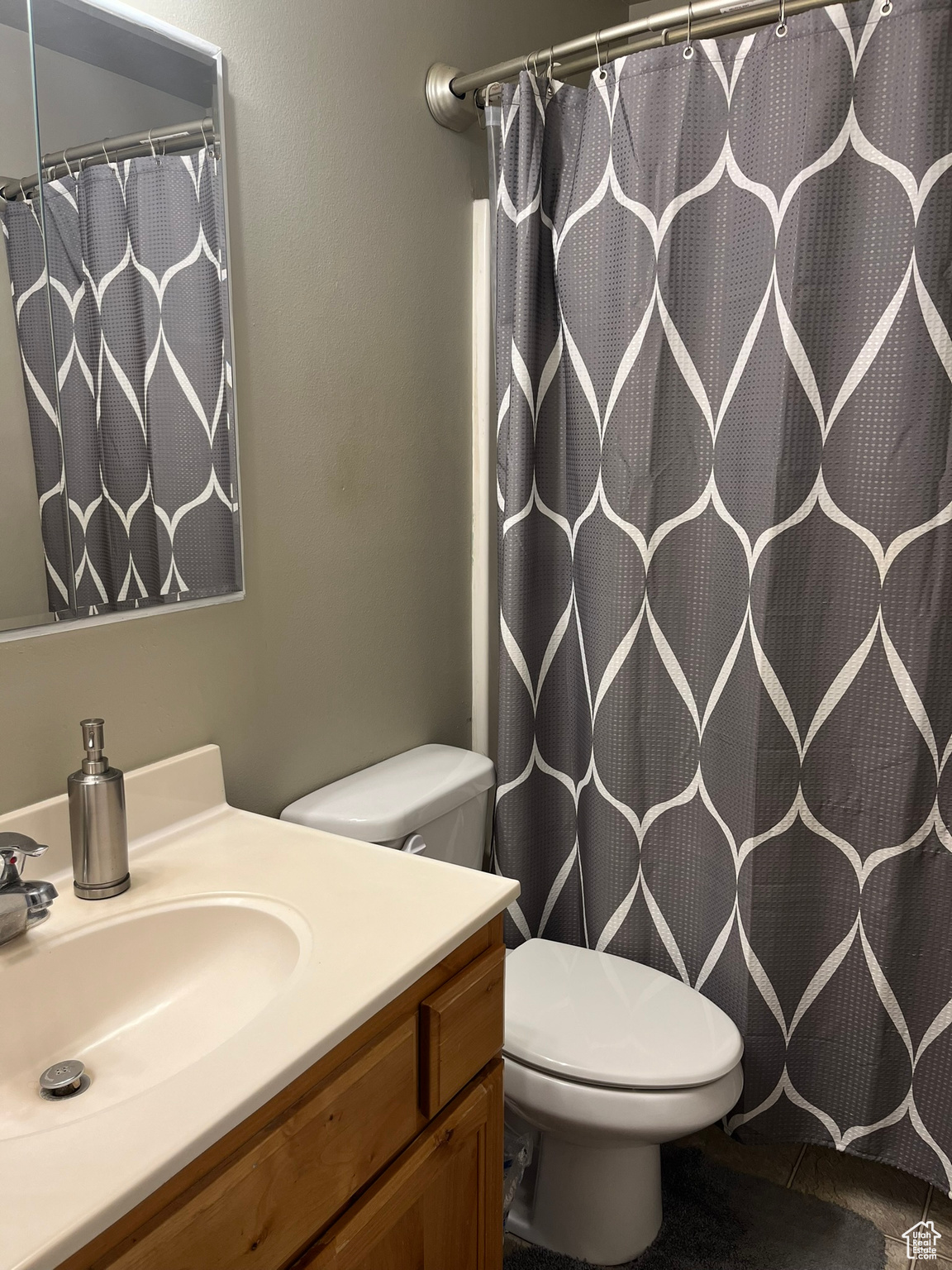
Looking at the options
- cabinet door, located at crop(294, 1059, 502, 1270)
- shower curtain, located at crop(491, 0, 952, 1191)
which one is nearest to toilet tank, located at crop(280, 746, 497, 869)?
shower curtain, located at crop(491, 0, 952, 1191)

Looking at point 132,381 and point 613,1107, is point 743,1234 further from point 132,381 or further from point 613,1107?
point 132,381

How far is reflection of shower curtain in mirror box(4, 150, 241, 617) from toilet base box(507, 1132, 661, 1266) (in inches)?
42.3

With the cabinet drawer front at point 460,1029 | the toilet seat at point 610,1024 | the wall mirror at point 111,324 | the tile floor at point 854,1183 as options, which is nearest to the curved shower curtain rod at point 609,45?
the wall mirror at point 111,324

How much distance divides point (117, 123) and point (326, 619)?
74cm

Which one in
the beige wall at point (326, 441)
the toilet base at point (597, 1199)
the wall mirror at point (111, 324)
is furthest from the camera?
the toilet base at point (597, 1199)

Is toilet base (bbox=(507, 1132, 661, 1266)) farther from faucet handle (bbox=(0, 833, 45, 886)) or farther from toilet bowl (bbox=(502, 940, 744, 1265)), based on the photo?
faucet handle (bbox=(0, 833, 45, 886))

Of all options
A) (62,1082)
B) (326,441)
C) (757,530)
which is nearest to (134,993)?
(62,1082)

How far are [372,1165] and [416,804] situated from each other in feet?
2.11

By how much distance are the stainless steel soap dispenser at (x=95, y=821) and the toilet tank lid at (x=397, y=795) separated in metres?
0.36

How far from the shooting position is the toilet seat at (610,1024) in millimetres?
1373

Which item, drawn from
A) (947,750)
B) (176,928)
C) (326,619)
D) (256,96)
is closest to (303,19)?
(256,96)

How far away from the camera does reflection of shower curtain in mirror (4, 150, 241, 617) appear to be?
1.08 m

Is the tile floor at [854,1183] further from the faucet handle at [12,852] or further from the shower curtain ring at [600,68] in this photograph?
the shower curtain ring at [600,68]

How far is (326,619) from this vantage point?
154 centimetres
